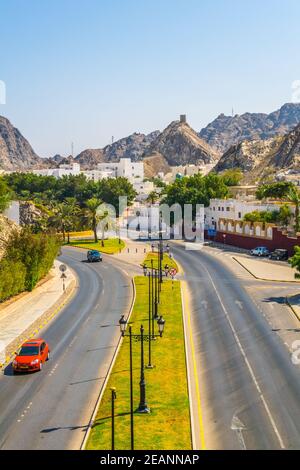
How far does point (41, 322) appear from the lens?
49.2m

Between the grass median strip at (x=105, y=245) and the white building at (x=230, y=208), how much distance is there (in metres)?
17.9

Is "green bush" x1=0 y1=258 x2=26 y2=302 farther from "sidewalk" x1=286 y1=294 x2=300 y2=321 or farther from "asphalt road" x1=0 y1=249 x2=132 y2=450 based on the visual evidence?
"sidewalk" x1=286 y1=294 x2=300 y2=321

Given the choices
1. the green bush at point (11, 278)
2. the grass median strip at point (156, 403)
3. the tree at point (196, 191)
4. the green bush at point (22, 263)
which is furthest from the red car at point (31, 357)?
the tree at point (196, 191)

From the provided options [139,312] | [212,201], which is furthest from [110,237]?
[139,312]

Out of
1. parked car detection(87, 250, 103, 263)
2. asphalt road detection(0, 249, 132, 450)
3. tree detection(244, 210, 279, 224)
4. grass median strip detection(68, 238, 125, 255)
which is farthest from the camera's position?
grass median strip detection(68, 238, 125, 255)

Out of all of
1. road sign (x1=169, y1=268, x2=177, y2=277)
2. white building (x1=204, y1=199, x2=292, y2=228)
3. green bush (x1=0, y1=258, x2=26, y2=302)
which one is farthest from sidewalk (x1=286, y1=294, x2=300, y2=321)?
white building (x1=204, y1=199, x2=292, y2=228)

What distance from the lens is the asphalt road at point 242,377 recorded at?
26906 millimetres

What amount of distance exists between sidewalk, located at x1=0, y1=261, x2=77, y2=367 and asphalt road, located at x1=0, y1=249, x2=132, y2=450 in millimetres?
1316

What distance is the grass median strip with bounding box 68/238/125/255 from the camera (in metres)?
96.7

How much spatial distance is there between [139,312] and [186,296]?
974cm

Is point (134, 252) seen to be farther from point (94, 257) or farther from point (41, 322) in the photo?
point (41, 322)

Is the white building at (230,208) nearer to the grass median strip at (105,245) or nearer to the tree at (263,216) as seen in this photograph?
the tree at (263,216)

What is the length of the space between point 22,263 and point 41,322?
558 inches

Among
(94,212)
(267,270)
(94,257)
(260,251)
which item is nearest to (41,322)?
(267,270)
